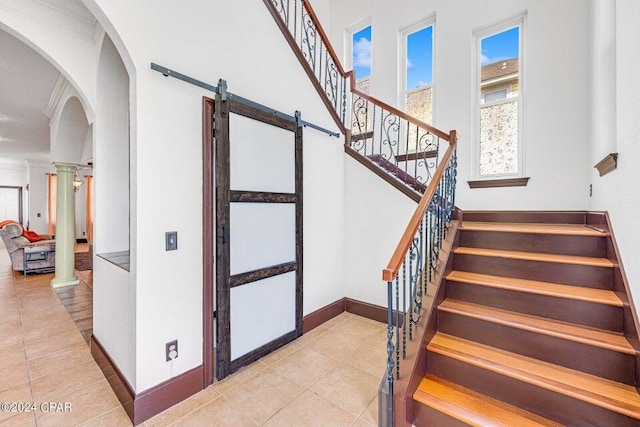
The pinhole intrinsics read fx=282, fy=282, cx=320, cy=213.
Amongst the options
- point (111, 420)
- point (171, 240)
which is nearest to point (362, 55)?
point (171, 240)

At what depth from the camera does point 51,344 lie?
277 centimetres

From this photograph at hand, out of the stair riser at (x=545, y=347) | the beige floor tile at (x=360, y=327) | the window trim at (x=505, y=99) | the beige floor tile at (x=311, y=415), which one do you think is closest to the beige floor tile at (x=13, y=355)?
the beige floor tile at (x=311, y=415)

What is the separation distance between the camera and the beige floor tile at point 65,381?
2.01 meters

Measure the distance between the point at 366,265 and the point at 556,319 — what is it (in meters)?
1.82

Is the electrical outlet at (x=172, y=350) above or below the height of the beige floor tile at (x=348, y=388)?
above

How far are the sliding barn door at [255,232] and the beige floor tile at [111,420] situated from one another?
0.57 meters

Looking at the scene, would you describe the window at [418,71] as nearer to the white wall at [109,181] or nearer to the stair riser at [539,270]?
the stair riser at [539,270]

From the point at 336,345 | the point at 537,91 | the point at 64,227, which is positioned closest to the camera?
the point at 336,345

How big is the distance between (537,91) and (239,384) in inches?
167

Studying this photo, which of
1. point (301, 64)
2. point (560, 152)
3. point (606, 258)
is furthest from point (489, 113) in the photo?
point (301, 64)

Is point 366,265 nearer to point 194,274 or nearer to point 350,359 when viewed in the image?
point 350,359

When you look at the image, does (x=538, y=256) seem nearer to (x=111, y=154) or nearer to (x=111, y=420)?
(x=111, y=420)

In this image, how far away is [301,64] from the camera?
9.71 ft

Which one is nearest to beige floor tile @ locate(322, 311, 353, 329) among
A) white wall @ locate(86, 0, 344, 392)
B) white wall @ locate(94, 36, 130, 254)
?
white wall @ locate(86, 0, 344, 392)
